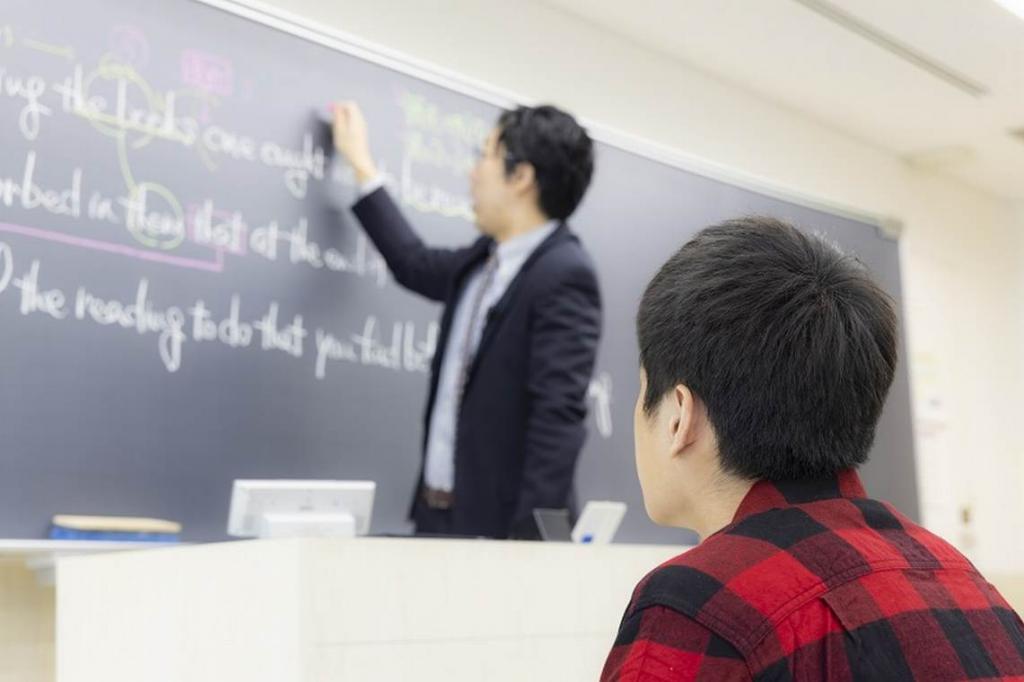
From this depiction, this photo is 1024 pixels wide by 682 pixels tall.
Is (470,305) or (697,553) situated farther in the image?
(470,305)

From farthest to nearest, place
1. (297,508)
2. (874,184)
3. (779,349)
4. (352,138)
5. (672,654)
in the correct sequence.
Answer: (874,184) → (352,138) → (297,508) → (779,349) → (672,654)

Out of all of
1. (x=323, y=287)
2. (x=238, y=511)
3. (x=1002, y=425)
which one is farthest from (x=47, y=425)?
(x=1002, y=425)

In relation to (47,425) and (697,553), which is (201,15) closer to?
(47,425)

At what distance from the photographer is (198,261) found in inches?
89.6

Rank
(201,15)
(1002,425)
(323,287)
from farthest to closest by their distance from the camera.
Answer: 1. (1002,425)
2. (323,287)
3. (201,15)

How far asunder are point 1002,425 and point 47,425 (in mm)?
4030

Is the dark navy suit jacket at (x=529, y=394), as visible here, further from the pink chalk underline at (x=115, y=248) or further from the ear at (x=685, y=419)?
the ear at (x=685, y=419)

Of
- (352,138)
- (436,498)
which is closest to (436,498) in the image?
(436,498)

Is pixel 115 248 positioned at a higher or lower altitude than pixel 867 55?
lower

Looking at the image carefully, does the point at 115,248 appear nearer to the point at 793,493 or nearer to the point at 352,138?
the point at 352,138

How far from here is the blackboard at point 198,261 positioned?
2062 millimetres

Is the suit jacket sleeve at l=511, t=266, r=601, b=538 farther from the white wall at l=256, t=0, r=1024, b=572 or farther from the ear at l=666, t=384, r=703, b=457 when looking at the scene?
the ear at l=666, t=384, r=703, b=457

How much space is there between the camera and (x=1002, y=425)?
16.3 ft

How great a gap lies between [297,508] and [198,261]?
1.90 feet
